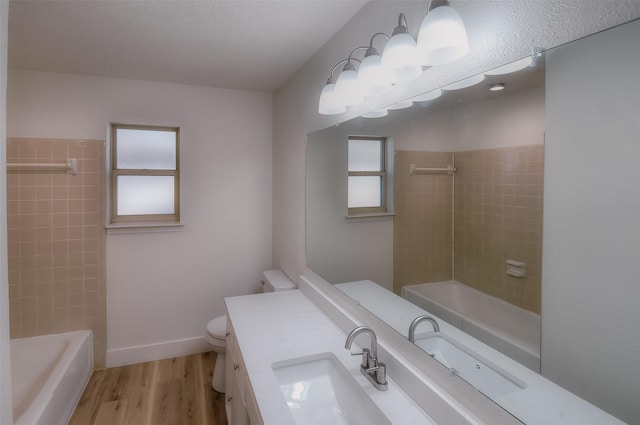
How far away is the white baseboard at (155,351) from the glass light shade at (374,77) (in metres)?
2.55

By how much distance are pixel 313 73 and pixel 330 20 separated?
52 centimetres

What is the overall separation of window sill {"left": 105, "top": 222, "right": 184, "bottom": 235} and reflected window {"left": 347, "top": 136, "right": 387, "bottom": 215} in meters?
1.90

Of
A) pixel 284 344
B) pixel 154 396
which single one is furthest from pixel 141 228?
pixel 284 344

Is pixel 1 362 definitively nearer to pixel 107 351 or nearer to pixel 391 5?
pixel 391 5

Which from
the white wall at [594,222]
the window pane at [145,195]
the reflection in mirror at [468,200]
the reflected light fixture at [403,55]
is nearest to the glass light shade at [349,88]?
the reflection in mirror at [468,200]

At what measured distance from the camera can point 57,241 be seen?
108 inches

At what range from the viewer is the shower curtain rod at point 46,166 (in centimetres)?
259

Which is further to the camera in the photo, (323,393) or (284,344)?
(284,344)

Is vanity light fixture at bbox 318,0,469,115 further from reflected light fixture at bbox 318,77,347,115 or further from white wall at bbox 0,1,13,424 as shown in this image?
white wall at bbox 0,1,13,424

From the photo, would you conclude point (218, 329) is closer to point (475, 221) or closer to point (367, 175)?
point (367, 175)

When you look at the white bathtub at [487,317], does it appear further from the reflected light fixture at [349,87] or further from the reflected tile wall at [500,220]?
the reflected light fixture at [349,87]

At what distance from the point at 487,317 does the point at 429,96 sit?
75 centimetres

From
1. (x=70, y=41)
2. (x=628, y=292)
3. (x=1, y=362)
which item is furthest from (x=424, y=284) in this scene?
(x=70, y=41)

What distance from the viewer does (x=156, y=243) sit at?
Answer: 3027mm
